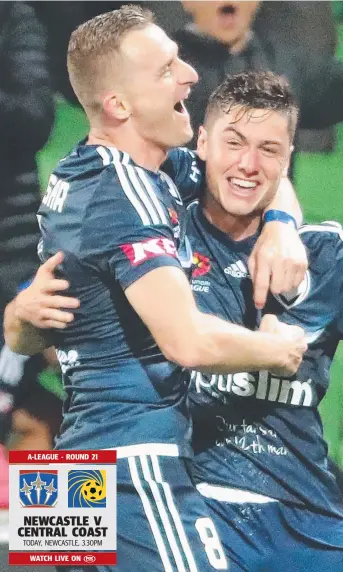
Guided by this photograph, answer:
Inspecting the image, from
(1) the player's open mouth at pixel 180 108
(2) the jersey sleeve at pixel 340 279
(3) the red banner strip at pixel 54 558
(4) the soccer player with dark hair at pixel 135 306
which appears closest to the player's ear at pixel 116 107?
(4) the soccer player with dark hair at pixel 135 306

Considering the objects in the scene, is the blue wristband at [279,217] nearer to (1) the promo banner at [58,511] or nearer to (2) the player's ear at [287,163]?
(2) the player's ear at [287,163]

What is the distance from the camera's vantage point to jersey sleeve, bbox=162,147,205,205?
4.96ft

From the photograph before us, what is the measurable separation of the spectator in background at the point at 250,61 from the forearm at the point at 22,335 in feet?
1.65

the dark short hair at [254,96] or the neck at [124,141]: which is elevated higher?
the dark short hair at [254,96]

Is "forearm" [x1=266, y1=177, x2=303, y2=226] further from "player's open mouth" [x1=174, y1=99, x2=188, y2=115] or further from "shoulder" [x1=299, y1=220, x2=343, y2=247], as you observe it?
"player's open mouth" [x1=174, y1=99, x2=188, y2=115]

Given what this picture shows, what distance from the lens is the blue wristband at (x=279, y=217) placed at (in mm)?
1451

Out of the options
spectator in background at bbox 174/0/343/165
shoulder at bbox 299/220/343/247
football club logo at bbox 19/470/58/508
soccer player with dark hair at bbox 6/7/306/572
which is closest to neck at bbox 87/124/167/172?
soccer player with dark hair at bbox 6/7/306/572

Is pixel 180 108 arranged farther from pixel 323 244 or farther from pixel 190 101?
pixel 323 244

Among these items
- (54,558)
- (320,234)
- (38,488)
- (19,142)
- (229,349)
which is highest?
(19,142)

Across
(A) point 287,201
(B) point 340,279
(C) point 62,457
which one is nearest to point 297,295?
(B) point 340,279

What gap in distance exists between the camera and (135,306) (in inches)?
47.3

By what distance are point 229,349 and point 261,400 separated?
278 millimetres

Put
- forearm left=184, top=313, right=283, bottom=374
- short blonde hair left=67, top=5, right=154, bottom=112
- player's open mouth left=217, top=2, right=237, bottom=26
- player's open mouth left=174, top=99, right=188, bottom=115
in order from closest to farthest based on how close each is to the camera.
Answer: forearm left=184, top=313, right=283, bottom=374 → short blonde hair left=67, top=5, right=154, bottom=112 → player's open mouth left=174, top=99, right=188, bottom=115 → player's open mouth left=217, top=2, right=237, bottom=26

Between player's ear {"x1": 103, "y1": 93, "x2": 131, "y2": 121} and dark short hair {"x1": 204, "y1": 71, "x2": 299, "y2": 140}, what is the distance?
22cm
